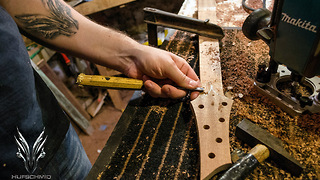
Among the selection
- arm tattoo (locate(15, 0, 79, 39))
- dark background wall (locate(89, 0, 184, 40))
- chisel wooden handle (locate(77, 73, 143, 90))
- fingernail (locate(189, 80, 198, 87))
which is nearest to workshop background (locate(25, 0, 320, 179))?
dark background wall (locate(89, 0, 184, 40))

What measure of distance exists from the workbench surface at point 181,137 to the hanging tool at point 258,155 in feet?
0.14

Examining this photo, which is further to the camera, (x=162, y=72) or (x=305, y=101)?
(x=162, y=72)

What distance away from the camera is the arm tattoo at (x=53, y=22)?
89 centimetres

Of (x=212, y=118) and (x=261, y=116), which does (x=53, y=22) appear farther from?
(x=261, y=116)

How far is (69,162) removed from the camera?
103cm

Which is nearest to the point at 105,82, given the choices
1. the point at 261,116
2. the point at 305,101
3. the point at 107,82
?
the point at 107,82

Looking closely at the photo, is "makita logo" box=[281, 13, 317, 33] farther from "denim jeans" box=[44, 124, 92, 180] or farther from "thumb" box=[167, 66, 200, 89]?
"denim jeans" box=[44, 124, 92, 180]

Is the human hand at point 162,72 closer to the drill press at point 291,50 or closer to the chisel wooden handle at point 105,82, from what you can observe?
the chisel wooden handle at point 105,82

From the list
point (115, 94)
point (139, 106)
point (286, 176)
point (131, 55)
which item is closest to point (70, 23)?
point (131, 55)

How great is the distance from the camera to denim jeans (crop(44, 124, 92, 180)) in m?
0.93

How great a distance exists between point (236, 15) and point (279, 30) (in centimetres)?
103

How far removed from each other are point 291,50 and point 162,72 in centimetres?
57

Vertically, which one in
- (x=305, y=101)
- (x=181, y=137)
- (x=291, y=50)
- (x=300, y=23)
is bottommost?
(x=181, y=137)

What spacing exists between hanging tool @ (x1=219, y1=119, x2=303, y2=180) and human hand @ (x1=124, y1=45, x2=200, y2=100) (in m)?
0.31
